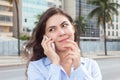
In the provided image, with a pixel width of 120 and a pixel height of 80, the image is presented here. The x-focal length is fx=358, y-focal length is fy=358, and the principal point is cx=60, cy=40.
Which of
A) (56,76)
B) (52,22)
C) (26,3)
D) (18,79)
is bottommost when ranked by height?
(18,79)

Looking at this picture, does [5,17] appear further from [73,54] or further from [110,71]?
[73,54]

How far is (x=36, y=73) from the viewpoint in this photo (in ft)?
8.03

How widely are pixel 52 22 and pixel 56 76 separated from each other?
1.35 ft

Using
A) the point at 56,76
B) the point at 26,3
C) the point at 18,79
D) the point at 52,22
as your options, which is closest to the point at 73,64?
the point at 56,76

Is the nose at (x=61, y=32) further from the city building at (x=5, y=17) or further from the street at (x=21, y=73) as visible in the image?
the city building at (x=5, y=17)

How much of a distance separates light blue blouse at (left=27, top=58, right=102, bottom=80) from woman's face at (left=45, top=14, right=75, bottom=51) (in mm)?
155

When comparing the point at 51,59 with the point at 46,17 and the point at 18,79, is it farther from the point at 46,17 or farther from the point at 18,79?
the point at 18,79

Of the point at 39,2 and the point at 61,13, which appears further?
the point at 39,2

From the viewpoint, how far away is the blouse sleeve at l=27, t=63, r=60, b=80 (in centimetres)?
236

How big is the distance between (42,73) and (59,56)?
18 centimetres

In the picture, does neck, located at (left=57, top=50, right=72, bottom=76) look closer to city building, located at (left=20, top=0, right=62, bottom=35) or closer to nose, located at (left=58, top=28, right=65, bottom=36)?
nose, located at (left=58, top=28, right=65, bottom=36)

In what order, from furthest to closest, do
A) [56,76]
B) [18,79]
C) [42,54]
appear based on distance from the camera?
[18,79] → [42,54] → [56,76]

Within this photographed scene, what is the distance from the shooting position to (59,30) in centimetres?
248

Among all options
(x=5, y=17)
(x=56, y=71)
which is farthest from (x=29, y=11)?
(x=56, y=71)
